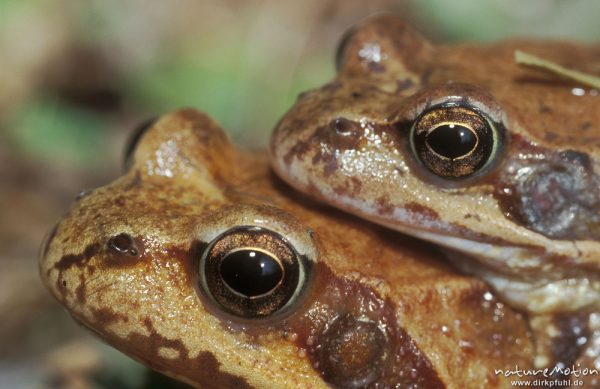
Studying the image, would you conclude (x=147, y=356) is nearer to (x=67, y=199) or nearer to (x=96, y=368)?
(x=96, y=368)

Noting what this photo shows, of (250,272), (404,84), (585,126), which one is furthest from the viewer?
(404,84)

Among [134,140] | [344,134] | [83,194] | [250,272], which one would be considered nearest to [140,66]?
[134,140]

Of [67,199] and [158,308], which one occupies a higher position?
[67,199]

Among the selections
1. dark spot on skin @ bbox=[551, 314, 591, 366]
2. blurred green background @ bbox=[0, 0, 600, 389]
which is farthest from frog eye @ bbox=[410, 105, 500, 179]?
blurred green background @ bbox=[0, 0, 600, 389]

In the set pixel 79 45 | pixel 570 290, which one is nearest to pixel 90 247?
pixel 570 290

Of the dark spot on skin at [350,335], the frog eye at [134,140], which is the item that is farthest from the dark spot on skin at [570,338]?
the frog eye at [134,140]

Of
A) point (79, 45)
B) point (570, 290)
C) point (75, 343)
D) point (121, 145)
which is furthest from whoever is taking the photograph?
point (79, 45)

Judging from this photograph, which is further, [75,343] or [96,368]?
[75,343]

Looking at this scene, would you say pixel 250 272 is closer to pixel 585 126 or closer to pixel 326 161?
pixel 326 161
